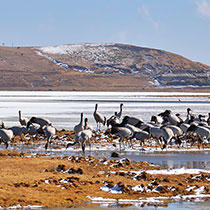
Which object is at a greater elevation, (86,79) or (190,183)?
(86,79)

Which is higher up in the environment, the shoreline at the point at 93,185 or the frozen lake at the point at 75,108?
the frozen lake at the point at 75,108

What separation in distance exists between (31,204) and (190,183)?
370cm

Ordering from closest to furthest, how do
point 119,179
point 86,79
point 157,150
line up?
point 119,179 < point 157,150 < point 86,79

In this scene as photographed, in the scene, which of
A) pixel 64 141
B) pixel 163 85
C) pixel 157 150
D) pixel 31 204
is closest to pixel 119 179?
pixel 31 204

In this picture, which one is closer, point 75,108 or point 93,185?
point 93,185

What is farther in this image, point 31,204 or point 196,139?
point 196,139

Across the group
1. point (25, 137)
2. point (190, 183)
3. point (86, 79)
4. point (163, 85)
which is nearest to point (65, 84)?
point (86, 79)

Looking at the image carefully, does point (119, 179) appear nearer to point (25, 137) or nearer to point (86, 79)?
point (25, 137)

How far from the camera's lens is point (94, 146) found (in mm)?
19719

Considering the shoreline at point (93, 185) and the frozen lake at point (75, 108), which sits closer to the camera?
the shoreline at point (93, 185)

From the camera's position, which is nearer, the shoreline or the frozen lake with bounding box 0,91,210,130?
the shoreline

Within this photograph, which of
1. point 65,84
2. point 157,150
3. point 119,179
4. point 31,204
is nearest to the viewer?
point 31,204

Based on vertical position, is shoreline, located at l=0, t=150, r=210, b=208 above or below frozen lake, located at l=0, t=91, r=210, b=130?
below

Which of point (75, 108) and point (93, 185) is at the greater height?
point (75, 108)
